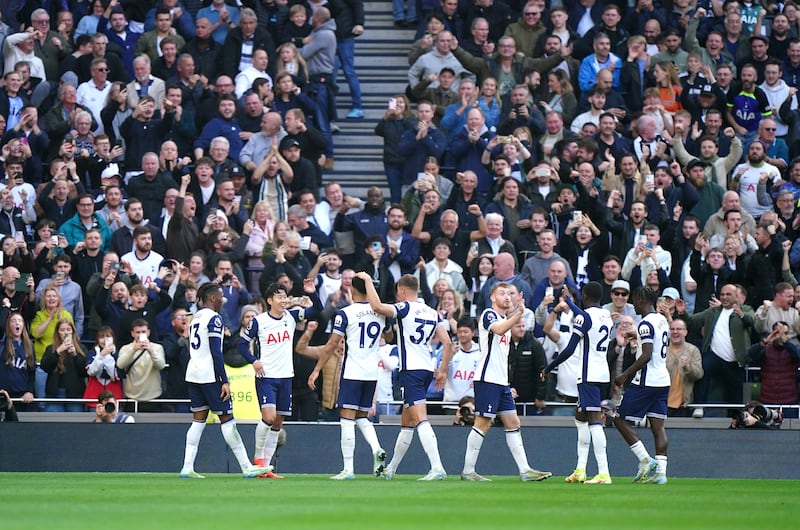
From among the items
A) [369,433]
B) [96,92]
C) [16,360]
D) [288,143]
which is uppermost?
[96,92]

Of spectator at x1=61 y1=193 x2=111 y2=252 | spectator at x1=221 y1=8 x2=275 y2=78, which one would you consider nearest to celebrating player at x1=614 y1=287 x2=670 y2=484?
spectator at x1=61 y1=193 x2=111 y2=252

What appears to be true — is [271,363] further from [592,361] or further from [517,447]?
[592,361]

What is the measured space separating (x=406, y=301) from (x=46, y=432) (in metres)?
6.04

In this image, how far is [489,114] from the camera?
26.1m

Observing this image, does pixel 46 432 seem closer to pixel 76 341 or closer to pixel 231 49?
pixel 76 341

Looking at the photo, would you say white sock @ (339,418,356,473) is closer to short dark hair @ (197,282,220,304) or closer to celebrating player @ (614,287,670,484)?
short dark hair @ (197,282,220,304)

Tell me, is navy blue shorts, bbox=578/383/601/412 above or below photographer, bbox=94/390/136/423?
above

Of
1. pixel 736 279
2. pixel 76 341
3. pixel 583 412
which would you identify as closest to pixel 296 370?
pixel 76 341

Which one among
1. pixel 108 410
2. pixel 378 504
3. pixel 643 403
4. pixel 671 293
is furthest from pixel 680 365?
pixel 378 504

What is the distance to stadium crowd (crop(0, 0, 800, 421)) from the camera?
72.4 ft

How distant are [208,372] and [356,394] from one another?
1.84 meters

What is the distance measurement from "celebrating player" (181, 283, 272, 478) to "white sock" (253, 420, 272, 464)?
1.61 feet

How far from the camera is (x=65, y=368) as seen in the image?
21.8 m

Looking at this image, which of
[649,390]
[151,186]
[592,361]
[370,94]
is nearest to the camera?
[592,361]
